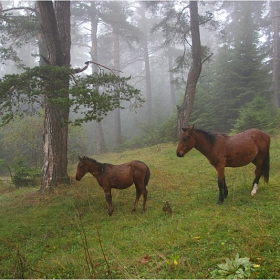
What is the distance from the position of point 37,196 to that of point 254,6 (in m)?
31.8

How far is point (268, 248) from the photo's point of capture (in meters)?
3.57

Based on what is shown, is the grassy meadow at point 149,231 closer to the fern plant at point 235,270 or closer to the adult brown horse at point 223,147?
the fern plant at point 235,270

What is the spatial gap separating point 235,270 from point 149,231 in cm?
236

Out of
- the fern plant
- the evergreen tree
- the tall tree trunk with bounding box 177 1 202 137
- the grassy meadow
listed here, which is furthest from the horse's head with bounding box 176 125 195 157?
the evergreen tree

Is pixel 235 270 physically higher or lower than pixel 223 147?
lower

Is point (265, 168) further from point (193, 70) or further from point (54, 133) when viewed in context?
point (193, 70)

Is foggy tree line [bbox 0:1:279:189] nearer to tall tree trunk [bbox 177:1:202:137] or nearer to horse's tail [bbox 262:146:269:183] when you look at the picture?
tall tree trunk [bbox 177:1:202:137]

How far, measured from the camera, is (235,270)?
305cm

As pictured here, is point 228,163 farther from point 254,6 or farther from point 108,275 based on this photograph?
point 254,6

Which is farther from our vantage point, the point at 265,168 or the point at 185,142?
the point at 265,168

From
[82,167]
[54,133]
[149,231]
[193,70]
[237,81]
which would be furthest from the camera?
[237,81]

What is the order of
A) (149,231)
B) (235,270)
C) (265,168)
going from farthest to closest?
(265,168) → (149,231) → (235,270)

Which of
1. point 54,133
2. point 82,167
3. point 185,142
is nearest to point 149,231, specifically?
point 185,142

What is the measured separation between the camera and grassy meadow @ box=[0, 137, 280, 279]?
139 inches
